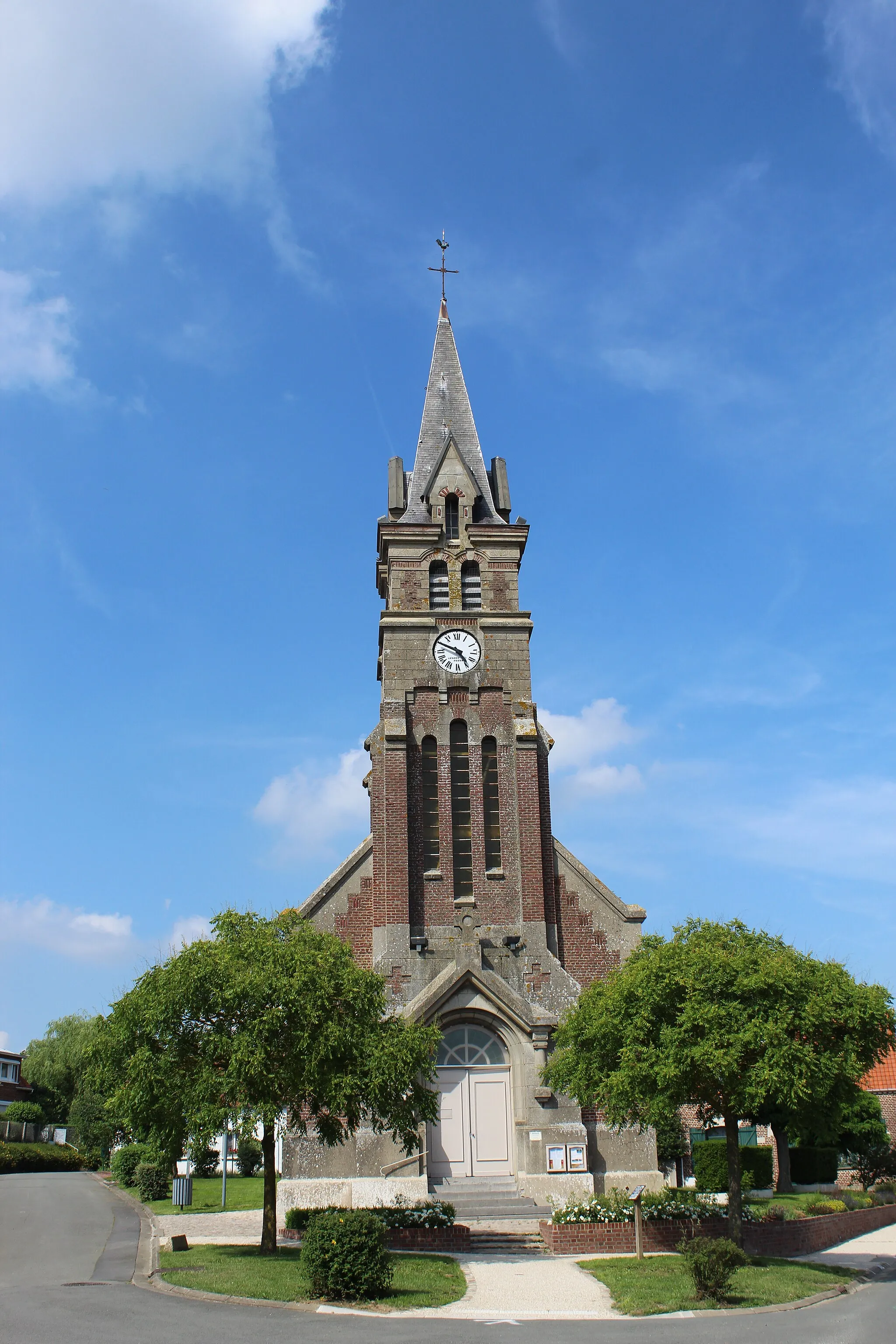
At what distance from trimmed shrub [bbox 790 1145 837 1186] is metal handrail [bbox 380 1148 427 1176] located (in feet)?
48.6

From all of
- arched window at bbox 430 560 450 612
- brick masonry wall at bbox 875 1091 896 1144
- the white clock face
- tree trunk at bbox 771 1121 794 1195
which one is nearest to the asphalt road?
tree trunk at bbox 771 1121 794 1195

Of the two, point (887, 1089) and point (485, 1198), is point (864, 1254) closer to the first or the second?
point (485, 1198)

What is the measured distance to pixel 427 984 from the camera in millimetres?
26391

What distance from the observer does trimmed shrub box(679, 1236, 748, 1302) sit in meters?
16.0

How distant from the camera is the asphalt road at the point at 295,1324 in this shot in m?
12.7

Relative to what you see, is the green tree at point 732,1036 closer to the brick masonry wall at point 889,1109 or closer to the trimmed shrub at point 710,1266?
the trimmed shrub at point 710,1266

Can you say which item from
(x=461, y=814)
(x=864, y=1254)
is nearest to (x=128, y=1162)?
(x=461, y=814)

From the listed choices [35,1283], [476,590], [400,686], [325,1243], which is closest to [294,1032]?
[325,1243]

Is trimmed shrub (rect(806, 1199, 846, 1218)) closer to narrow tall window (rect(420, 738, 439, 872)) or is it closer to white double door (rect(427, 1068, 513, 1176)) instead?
white double door (rect(427, 1068, 513, 1176))

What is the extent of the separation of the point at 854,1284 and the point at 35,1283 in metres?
13.4

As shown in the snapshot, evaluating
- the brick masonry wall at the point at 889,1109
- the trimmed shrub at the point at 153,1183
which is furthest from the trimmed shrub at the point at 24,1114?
the brick masonry wall at the point at 889,1109

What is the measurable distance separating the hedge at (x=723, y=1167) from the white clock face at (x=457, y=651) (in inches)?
561

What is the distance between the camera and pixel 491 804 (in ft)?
95.7

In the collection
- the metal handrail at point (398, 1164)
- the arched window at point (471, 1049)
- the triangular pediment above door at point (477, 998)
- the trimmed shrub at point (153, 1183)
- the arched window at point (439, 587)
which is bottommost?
the trimmed shrub at point (153, 1183)
